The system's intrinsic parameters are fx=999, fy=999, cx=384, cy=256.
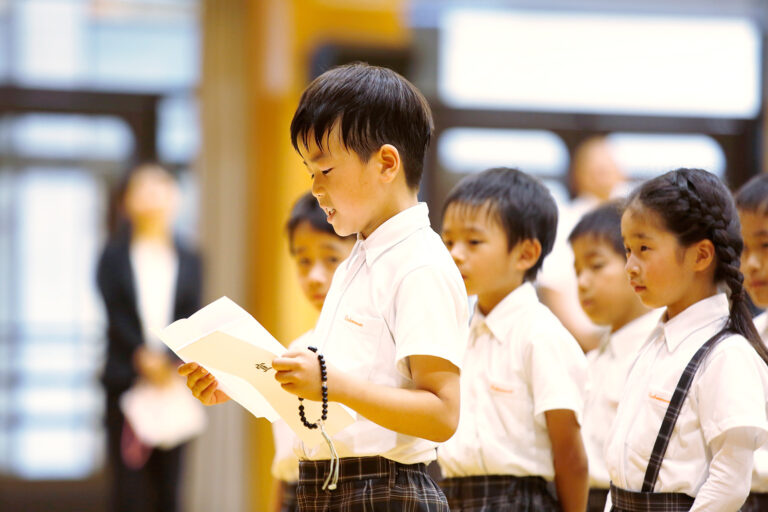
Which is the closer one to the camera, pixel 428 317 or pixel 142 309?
pixel 428 317

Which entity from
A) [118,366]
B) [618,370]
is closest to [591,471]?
[618,370]

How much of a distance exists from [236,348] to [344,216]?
0.90 feet

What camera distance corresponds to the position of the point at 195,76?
6094 millimetres

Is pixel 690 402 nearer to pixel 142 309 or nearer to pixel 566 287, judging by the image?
pixel 566 287

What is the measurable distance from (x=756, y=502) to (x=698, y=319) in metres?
0.48

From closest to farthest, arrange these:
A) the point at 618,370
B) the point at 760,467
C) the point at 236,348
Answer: the point at 236,348, the point at 760,467, the point at 618,370

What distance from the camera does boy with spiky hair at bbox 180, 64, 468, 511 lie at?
1405mm

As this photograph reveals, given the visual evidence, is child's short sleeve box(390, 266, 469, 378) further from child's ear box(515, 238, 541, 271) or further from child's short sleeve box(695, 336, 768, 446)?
child's ear box(515, 238, 541, 271)

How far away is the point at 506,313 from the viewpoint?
2.01 meters

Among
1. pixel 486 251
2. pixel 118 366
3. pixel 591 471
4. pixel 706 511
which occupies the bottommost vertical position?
pixel 118 366

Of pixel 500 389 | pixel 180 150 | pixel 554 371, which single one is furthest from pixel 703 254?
pixel 180 150

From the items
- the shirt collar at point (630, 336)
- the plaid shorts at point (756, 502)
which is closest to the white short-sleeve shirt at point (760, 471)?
the plaid shorts at point (756, 502)

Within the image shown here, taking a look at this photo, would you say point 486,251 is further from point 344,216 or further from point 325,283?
point 344,216

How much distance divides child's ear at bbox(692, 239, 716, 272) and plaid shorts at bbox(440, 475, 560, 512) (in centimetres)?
53
